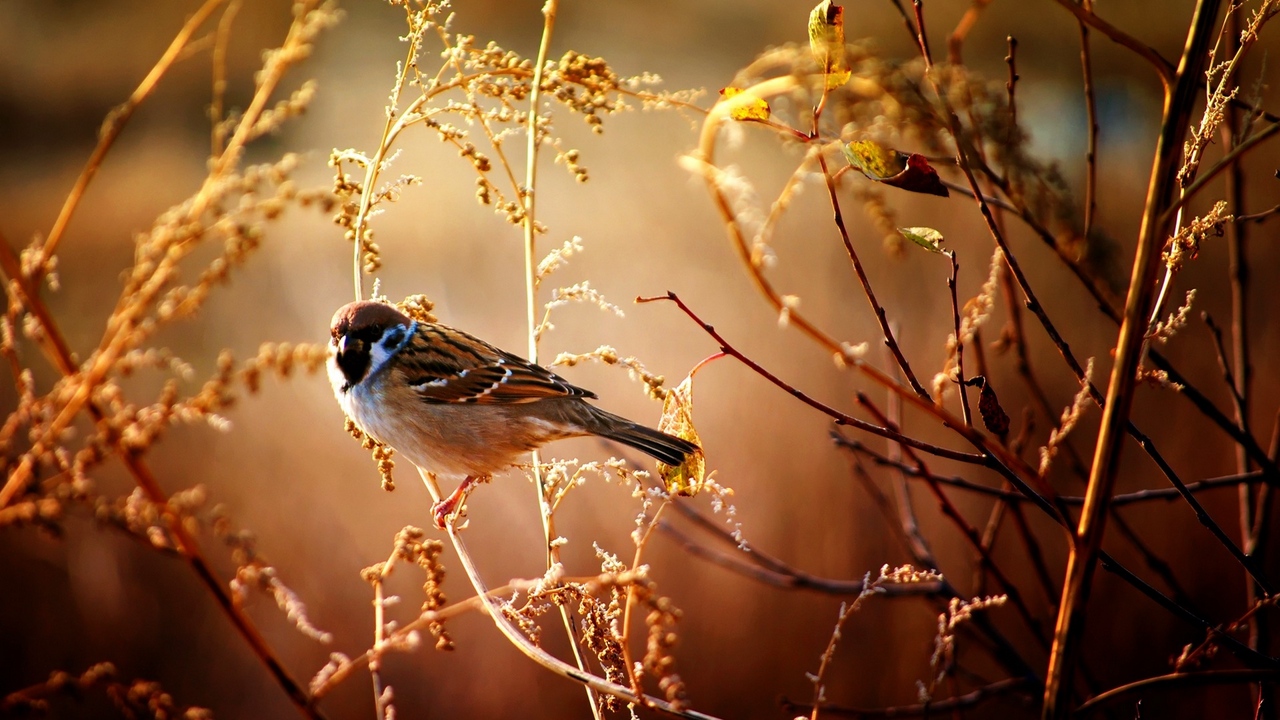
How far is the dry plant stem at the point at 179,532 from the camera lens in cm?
56

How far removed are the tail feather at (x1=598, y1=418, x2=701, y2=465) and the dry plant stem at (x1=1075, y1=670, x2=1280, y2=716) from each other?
0.51 meters

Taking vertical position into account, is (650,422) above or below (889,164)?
above

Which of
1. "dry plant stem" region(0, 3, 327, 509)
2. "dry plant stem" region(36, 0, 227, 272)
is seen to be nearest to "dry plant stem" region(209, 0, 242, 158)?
"dry plant stem" region(36, 0, 227, 272)

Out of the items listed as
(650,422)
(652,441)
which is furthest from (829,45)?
(650,422)

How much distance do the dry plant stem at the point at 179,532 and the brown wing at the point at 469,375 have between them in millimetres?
1422

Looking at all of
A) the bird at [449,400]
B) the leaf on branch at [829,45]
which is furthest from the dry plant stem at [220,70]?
the bird at [449,400]

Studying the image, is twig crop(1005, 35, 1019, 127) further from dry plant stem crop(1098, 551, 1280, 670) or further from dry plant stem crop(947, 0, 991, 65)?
dry plant stem crop(1098, 551, 1280, 670)

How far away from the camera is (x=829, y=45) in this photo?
71 centimetres

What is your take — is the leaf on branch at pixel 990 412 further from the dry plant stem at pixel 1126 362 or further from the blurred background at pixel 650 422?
the blurred background at pixel 650 422

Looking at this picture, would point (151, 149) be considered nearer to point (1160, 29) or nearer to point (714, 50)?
point (714, 50)

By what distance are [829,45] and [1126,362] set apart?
0.33m

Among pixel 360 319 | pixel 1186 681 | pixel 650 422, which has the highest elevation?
pixel 650 422

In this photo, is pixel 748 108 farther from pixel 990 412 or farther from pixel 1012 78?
pixel 1012 78

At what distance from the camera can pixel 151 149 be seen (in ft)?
22.3
